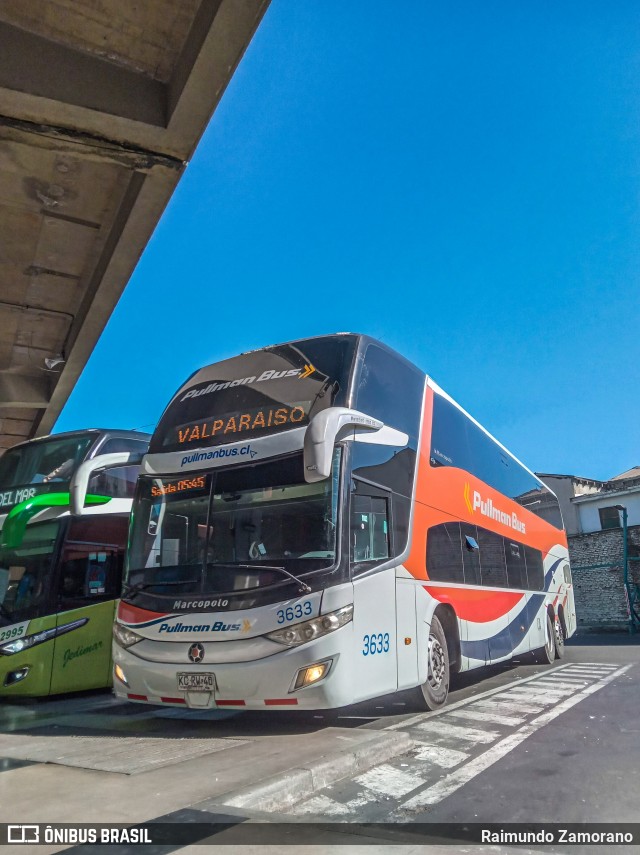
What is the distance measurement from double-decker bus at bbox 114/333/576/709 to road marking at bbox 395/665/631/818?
1126 mm

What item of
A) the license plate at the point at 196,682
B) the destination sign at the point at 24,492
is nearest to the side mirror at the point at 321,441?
the license plate at the point at 196,682

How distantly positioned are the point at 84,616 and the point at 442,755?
19.9ft

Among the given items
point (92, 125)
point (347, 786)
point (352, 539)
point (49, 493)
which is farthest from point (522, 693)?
point (92, 125)

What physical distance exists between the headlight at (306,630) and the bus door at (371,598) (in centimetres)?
30

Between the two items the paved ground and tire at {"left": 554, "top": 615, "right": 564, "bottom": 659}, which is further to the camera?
tire at {"left": 554, "top": 615, "right": 564, "bottom": 659}

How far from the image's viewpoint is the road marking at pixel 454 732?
5930mm

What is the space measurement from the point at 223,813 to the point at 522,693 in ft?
20.8

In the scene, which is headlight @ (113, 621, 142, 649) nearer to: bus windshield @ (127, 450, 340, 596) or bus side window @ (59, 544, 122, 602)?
bus windshield @ (127, 450, 340, 596)

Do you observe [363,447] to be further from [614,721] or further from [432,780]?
[614,721]

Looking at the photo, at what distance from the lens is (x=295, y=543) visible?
5.96 meters

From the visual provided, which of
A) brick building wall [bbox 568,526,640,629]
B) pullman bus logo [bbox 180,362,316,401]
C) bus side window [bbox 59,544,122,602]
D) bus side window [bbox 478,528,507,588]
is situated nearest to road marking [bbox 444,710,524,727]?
bus side window [bbox 478,528,507,588]

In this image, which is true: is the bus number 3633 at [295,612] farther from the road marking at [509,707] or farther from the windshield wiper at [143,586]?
the road marking at [509,707]

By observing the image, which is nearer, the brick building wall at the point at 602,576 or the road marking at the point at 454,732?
the road marking at the point at 454,732

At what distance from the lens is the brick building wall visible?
2480 cm
